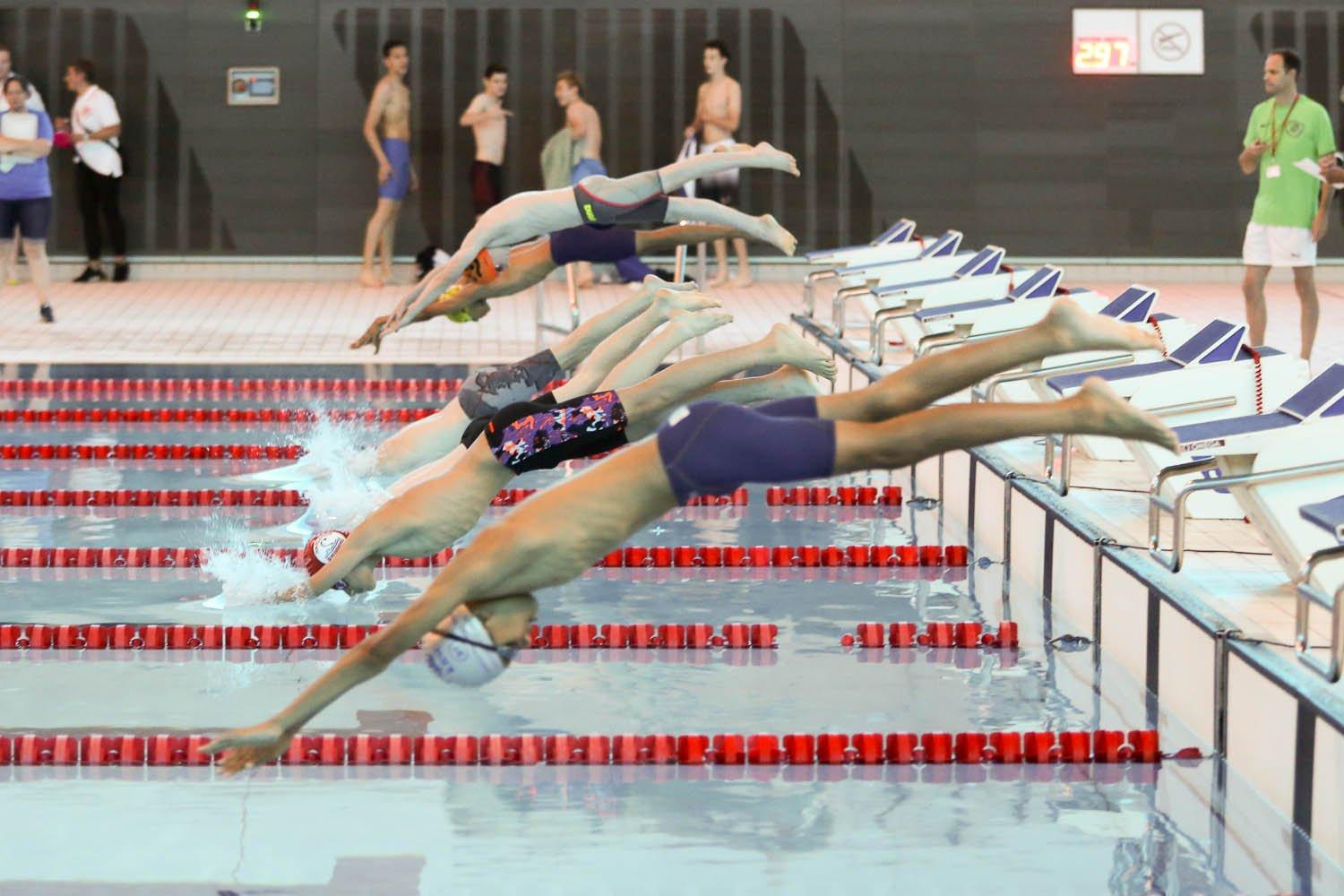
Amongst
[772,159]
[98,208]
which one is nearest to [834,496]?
[772,159]

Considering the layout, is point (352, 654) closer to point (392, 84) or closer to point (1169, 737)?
point (1169, 737)

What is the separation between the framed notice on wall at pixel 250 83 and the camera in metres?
16.2

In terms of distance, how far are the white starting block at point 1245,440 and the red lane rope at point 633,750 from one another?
25.3 inches

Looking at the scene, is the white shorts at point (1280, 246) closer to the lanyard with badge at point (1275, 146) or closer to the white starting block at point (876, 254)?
the lanyard with badge at point (1275, 146)

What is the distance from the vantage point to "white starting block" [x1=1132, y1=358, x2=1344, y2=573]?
517 centimetres

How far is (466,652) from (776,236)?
2.75 m


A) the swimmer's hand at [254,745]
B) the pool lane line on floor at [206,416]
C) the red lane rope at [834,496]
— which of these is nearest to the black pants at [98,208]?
the pool lane line on floor at [206,416]

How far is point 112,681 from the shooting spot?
5.55m

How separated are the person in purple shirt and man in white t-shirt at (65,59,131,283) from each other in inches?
94.7

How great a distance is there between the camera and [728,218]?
6719 mm

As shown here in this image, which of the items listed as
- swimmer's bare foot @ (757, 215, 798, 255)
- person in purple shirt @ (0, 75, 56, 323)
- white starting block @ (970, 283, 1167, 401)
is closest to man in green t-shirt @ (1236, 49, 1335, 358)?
white starting block @ (970, 283, 1167, 401)

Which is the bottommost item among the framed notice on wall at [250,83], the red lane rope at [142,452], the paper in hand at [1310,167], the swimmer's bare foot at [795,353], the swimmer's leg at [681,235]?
the red lane rope at [142,452]

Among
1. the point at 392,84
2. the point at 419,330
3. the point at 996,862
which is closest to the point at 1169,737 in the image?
the point at 996,862

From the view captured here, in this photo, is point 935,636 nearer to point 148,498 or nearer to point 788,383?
point 788,383
